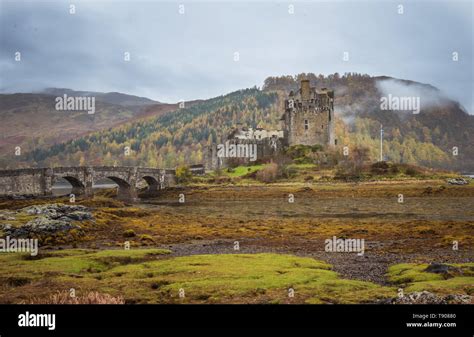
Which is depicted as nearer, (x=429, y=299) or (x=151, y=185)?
(x=429, y=299)

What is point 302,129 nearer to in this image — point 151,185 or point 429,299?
point 151,185

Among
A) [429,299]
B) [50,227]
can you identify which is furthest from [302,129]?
[429,299]

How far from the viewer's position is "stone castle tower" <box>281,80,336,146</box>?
113 m

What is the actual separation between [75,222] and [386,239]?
24059 mm

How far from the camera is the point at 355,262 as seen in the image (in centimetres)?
2650

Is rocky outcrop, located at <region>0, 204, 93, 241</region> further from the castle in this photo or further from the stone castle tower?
the stone castle tower

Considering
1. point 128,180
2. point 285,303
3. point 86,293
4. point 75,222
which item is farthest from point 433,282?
point 128,180

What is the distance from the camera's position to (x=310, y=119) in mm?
112500

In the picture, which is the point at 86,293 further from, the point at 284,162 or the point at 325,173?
the point at 284,162

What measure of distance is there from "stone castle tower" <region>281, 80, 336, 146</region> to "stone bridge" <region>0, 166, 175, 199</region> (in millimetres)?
29207

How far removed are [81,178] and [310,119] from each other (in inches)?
2131

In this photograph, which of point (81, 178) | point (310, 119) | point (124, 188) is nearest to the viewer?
point (81, 178)

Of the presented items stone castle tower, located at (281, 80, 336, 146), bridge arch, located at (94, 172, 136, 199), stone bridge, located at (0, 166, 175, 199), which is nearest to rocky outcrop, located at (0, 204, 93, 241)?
stone bridge, located at (0, 166, 175, 199)

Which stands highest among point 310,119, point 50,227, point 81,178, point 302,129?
point 310,119
